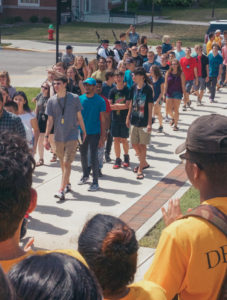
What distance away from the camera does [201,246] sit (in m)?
2.85

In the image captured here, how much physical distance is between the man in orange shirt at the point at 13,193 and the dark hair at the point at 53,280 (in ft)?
1.56

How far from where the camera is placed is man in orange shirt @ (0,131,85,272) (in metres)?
2.57

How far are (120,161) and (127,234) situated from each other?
7.95 metres

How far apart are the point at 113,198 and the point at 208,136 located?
635 cm

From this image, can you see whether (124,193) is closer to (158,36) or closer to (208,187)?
(208,187)

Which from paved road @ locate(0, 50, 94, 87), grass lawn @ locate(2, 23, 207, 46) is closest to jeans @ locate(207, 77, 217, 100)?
paved road @ locate(0, 50, 94, 87)

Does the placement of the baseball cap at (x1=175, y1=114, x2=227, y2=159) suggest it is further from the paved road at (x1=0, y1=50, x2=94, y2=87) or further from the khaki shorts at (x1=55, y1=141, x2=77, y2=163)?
the paved road at (x1=0, y1=50, x2=94, y2=87)

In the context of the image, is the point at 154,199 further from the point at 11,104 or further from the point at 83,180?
the point at 11,104

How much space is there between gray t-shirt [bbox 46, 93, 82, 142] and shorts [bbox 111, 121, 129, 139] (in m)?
1.84

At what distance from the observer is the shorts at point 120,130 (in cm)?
1073

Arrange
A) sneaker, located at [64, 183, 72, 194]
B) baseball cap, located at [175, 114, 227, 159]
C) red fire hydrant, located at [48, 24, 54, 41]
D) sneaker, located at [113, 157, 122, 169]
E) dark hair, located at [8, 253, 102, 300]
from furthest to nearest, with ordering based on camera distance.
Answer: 1. red fire hydrant, located at [48, 24, 54, 41]
2. sneaker, located at [113, 157, 122, 169]
3. sneaker, located at [64, 183, 72, 194]
4. baseball cap, located at [175, 114, 227, 159]
5. dark hair, located at [8, 253, 102, 300]

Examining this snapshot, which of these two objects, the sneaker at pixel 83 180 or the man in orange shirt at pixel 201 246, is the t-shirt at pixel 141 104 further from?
the man in orange shirt at pixel 201 246

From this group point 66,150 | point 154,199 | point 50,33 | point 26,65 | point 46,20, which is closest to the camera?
point 66,150

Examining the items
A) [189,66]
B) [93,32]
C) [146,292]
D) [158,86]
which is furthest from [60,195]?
[93,32]
